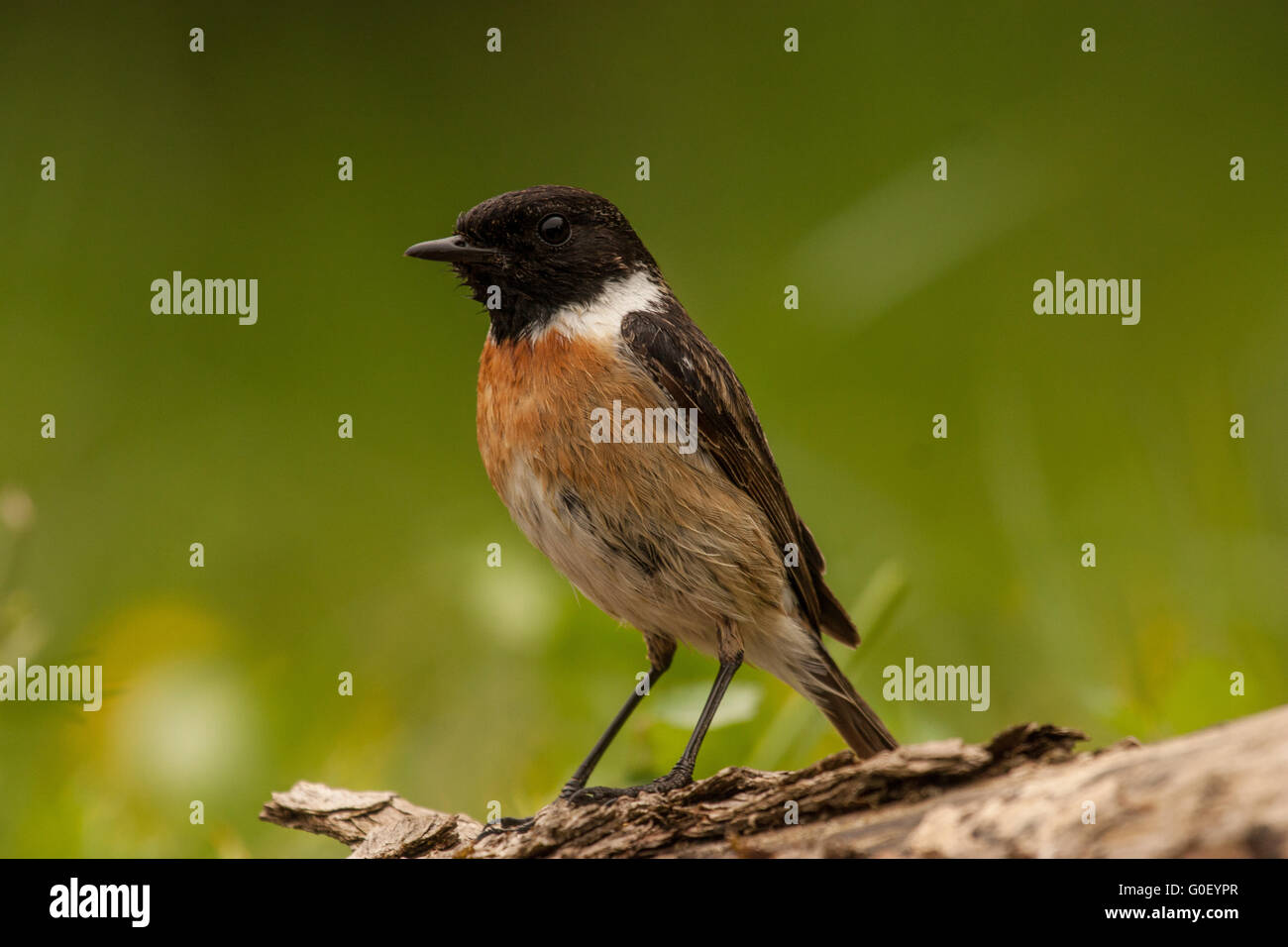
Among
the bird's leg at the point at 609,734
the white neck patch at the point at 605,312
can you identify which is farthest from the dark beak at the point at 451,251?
the bird's leg at the point at 609,734

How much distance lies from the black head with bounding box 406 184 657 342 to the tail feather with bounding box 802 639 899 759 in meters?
1.51

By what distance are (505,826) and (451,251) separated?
189 cm

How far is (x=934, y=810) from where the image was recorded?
2.95 m

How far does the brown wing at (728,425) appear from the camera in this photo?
163 inches

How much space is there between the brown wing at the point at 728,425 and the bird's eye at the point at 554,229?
1.20 ft

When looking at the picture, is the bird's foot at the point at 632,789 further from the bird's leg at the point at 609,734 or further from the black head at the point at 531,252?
the black head at the point at 531,252

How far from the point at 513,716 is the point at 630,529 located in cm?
169

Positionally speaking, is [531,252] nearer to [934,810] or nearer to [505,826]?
[505,826]

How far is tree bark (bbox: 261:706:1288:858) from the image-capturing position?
8.00 ft

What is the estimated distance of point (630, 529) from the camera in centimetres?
394

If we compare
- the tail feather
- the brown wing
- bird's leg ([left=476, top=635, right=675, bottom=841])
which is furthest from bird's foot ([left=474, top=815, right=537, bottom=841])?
the brown wing

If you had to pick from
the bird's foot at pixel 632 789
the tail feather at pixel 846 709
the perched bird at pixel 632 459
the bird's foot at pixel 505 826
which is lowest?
the bird's foot at pixel 505 826

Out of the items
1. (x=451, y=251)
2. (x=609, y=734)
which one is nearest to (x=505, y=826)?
(x=609, y=734)

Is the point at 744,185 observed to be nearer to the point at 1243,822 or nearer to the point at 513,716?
the point at 513,716
